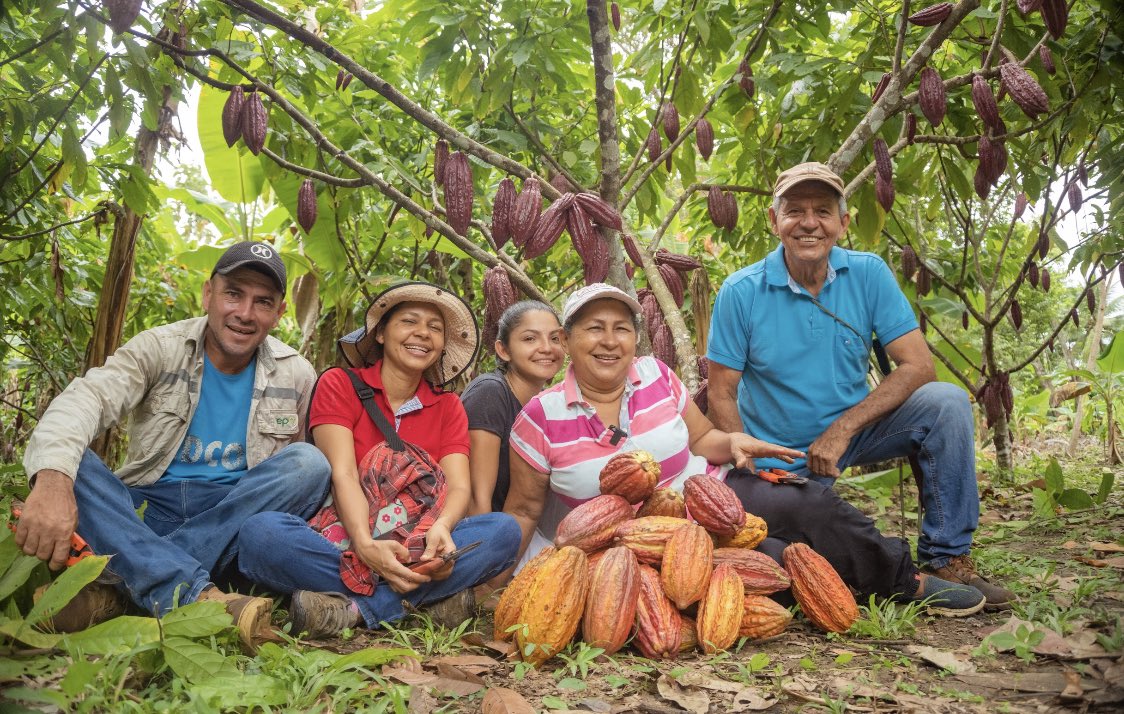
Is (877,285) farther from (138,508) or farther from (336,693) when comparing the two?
(138,508)

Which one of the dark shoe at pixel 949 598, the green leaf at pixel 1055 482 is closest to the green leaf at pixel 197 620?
the dark shoe at pixel 949 598

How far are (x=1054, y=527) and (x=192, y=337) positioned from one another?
3592 millimetres

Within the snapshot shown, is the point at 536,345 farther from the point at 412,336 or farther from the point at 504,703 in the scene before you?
the point at 504,703

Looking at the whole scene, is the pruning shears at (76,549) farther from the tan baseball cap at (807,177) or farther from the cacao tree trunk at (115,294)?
the tan baseball cap at (807,177)

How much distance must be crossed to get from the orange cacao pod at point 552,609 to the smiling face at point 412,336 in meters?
0.89

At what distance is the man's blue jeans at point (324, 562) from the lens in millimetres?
2402

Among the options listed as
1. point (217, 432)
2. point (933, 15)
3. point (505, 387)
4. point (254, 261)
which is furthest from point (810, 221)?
point (217, 432)

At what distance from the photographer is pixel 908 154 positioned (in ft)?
13.4

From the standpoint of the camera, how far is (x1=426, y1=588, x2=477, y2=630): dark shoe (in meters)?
2.44

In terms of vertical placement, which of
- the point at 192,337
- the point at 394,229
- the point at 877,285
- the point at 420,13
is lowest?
the point at 192,337

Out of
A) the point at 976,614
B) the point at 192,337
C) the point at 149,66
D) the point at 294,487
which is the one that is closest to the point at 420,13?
the point at 149,66

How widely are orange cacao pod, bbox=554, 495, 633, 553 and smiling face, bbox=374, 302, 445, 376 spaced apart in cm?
76

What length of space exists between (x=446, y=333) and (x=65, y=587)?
1431 millimetres

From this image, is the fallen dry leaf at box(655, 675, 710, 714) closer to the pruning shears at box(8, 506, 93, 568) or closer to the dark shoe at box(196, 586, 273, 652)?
the dark shoe at box(196, 586, 273, 652)
